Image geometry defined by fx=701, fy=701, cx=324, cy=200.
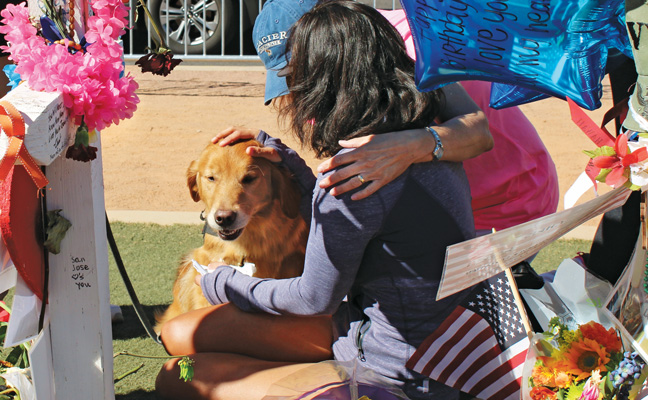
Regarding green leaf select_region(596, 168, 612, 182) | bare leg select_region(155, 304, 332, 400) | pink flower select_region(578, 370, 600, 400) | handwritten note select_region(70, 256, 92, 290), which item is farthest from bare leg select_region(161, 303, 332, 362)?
green leaf select_region(596, 168, 612, 182)

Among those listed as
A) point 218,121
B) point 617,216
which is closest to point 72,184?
point 617,216

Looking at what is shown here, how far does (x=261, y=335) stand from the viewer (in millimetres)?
2449

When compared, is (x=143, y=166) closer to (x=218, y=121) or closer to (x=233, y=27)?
(x=218, y=121)

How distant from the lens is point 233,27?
8.93m

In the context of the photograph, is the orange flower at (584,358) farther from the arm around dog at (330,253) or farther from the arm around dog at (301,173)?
the arm around dog at (301,173)

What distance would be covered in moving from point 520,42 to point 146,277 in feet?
8.89

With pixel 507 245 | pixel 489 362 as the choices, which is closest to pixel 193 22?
pixel 489 362

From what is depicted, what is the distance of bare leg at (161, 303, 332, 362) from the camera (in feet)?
8.01

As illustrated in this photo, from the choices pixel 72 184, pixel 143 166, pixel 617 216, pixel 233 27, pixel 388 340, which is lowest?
pixel 143 166

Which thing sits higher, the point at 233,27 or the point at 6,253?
the point at 6,253

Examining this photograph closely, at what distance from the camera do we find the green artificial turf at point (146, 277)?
2816mm

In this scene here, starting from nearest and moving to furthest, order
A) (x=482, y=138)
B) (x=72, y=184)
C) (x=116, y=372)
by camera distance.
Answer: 1. (x=72, y=184)
2. (x=482, y=138)
3. (x=116, y=372)

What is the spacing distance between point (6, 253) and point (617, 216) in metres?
1.95

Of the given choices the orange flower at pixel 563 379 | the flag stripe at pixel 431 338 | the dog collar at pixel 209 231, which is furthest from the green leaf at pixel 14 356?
the orange flower at pixel 563 379
